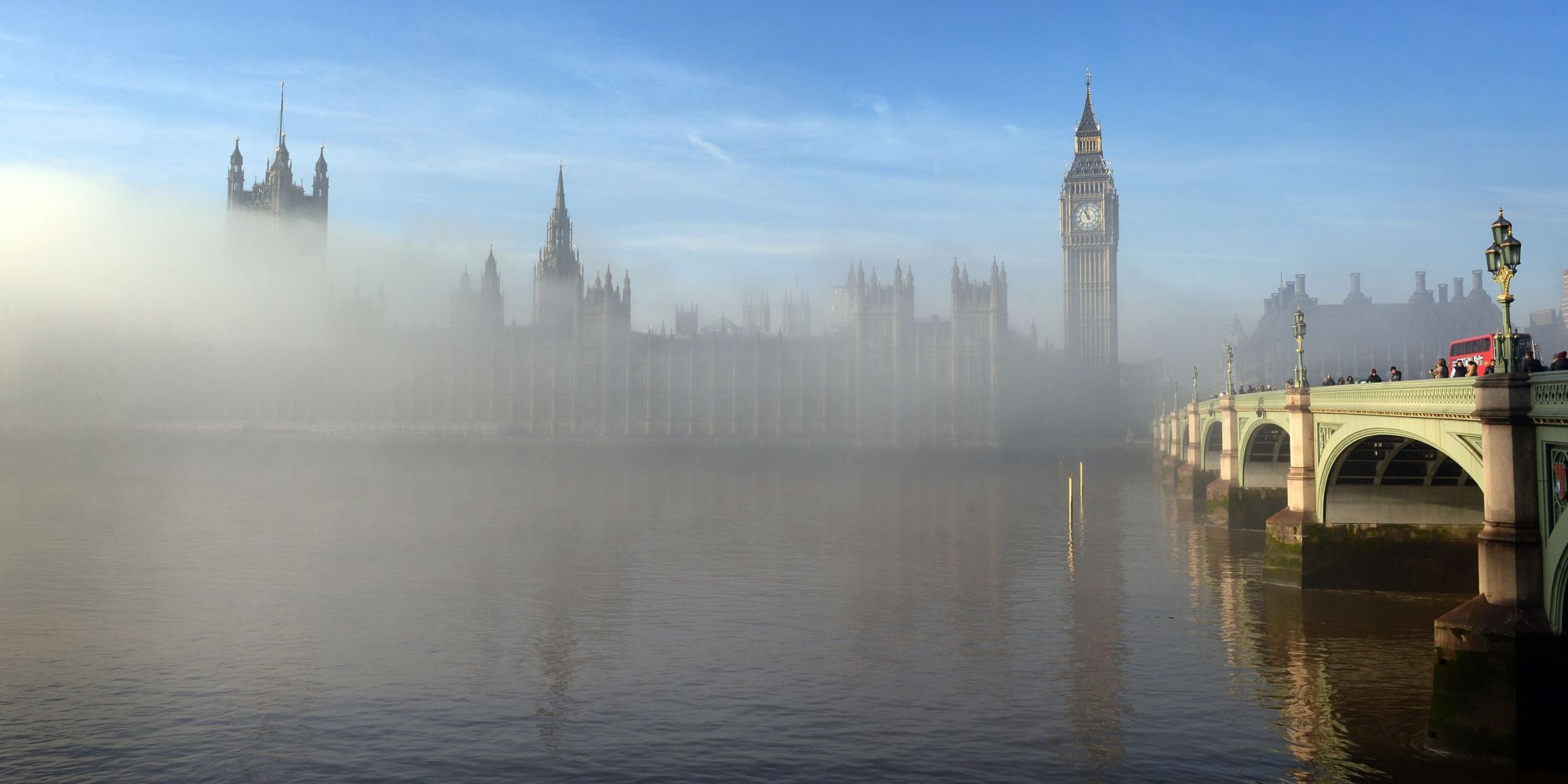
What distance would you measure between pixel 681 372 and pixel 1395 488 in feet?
360

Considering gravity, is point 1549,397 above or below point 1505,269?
below

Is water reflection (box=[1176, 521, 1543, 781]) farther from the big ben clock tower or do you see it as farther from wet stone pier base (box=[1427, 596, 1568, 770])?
the big ben clock tower

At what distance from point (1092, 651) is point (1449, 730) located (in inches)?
329

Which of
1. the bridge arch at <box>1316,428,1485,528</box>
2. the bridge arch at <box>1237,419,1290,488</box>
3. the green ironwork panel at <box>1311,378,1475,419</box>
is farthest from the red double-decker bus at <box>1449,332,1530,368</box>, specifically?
the bridge arch at <box>1237,419,1290,488</box>

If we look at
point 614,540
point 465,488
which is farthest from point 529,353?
point 614,540

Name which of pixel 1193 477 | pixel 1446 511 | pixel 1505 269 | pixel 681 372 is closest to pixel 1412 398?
pixel 1505 269

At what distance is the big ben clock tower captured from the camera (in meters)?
160

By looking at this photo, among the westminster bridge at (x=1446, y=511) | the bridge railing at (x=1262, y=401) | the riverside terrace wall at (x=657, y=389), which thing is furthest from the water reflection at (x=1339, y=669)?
the riverside terrace wall at (x=657, y=389)

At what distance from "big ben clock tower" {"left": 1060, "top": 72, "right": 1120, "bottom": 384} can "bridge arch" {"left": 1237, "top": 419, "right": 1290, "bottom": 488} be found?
368ft

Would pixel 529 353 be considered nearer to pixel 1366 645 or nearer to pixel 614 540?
pixel 614 540

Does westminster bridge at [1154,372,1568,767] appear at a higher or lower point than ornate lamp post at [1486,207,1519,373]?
lower

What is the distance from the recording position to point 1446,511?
2689 cm

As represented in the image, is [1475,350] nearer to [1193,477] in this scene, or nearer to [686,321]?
[1193,477]

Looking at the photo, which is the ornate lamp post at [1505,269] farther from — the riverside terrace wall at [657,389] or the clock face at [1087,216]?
the clock face at [1087,216]
